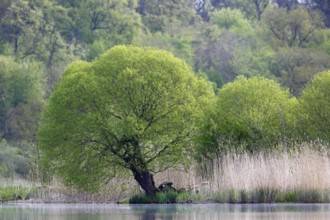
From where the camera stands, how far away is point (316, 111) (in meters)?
40.9

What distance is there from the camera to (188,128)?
39.5 meters

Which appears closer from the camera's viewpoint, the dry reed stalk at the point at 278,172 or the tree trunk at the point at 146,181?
the dry reed stalk at the point at 278,172

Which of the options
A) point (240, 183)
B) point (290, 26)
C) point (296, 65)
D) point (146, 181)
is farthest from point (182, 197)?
point (290, 26)

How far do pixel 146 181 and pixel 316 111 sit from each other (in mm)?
7186

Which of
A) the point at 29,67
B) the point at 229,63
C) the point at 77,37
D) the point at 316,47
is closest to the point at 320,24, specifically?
the point at 316,47

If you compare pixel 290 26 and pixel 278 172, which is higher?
pixel 290 26

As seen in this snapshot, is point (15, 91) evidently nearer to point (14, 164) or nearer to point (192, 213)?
point (14, 164)

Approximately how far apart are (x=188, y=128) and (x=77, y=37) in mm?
47863

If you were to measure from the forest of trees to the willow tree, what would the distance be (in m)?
15.0

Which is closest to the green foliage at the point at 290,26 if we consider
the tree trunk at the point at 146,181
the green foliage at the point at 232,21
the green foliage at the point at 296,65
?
the green foliage at the point at 296,65

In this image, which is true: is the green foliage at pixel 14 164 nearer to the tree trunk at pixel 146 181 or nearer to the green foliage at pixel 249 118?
the tree trunk at pixel 146 181

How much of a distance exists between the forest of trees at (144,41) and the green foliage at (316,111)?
17608mm

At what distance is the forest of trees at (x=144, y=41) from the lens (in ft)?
229

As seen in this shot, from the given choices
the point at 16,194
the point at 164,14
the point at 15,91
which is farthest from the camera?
the point at 164,14
